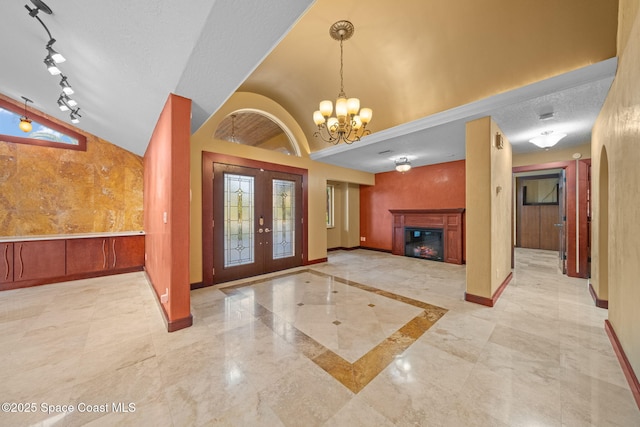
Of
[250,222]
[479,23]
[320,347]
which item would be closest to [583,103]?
[479,23]

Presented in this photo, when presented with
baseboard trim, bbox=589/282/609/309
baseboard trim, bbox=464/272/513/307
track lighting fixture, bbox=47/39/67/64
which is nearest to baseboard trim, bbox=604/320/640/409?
baseboard trim, bbox=589/282/609/309

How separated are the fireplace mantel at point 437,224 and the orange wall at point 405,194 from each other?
0.36 m

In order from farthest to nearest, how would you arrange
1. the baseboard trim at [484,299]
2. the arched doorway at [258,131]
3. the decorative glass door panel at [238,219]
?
the arched doorway at [258,131] → the decorative glass door panel at [238,219] → the baseboard trim at [484,299]

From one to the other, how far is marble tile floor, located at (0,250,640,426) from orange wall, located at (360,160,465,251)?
3.36 m

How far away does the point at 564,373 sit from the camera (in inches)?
74.1

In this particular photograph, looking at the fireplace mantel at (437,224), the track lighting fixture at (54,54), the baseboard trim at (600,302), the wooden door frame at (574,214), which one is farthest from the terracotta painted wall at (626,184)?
the track lighting fixture at (54,54)

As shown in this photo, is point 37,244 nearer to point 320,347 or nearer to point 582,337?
point 320,347

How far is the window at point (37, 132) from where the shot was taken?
4395mm

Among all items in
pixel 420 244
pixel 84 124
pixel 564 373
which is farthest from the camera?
pixel 420 244

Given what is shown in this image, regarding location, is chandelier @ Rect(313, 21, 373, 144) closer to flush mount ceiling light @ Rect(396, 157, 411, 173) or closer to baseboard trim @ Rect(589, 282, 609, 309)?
flush mount ceiling light @ Rect(396, 157, 411, 173)

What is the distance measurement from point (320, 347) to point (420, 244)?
5.41 m

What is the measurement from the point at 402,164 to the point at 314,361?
4917 millimetres

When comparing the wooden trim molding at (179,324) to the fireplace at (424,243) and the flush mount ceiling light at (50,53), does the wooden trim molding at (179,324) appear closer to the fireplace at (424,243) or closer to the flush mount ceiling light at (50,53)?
the flush mount ceiling light at (50,53)

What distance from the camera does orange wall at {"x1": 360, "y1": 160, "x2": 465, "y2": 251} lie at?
20.6 feet
